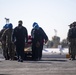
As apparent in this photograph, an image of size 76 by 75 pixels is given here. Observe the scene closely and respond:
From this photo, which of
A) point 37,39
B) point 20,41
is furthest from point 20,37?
point 37,39

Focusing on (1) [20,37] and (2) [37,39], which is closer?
(1) [20,37]

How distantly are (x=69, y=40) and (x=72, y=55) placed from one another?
745mm

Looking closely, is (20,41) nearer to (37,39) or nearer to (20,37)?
(20,37)

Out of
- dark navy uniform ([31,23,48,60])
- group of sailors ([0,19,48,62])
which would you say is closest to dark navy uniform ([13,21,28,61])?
group of sailors ([0,19,48,62])

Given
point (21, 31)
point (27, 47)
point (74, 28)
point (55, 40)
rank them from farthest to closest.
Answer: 1. point (55, 40)
2. point (27, 47)
3. point (74, 28)
4. point (21, 31)

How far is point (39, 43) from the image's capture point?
17109 millimetres

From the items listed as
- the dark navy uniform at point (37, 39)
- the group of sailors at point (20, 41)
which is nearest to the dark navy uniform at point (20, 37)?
the group of sailors at point (20, 41)

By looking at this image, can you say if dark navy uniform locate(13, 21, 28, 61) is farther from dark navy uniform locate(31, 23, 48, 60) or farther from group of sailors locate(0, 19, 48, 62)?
dark navy uniform locate(31, 23, 48, 60)

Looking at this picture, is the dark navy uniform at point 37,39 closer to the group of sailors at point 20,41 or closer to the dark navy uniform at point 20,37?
the group of sailors at point 20,41

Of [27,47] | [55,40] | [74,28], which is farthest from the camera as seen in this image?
[55,40]

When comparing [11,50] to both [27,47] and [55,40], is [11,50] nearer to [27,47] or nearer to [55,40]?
[27,47]

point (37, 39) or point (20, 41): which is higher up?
point (37, 39)

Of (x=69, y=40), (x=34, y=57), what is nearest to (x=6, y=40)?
(x=34, y=57)

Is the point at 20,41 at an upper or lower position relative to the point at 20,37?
lower
